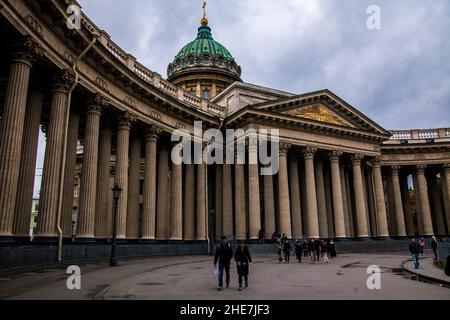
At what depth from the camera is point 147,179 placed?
27.0 meters

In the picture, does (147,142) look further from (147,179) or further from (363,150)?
(363,150)

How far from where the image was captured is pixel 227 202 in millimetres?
33312

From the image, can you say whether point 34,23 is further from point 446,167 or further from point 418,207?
point 446,167

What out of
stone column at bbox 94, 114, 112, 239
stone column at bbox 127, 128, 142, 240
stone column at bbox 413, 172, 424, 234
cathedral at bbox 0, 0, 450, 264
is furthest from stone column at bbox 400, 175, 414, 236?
stone column at bbox 94, 114, 112, 239

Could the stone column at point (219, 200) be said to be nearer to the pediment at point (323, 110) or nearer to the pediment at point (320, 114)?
the pediment at point (323, 110)

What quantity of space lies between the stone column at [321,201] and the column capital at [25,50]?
28563mm

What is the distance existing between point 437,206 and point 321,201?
1954cm

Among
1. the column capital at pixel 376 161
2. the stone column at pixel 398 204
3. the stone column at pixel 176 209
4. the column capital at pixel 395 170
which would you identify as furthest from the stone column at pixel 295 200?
the column capital at pixel 395 170

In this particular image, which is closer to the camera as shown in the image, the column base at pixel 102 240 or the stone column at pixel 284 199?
the column base at pixel 102 240

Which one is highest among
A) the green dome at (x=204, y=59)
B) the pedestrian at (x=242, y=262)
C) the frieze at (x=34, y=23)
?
the green dome at (x=204, y=59)

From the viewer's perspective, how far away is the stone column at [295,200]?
35.1m

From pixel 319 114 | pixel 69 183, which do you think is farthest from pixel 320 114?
pixel 69 183

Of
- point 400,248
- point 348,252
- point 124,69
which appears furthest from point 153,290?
point 400,248

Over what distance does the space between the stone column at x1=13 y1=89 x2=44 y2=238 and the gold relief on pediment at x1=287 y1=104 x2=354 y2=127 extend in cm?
2190
